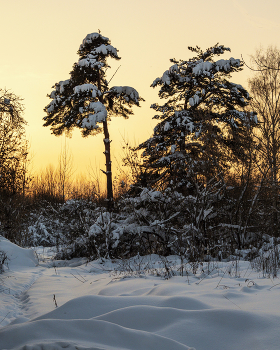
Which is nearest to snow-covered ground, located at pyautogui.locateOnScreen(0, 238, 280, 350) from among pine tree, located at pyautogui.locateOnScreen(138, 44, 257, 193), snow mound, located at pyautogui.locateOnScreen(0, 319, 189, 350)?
snow mound, located at pyautogui.locateOnScreen(0, 319, 189, 350)

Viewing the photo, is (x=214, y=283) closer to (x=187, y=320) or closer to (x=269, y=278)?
(x=269, y=278)

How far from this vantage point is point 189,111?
15.6 metres

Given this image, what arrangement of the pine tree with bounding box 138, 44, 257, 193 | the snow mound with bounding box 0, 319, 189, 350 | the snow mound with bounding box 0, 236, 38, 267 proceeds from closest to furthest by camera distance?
1. the snow mound with bounding box 0, 319, 189, 350
2. the snow mound with bounding box 0, 236, 38, 267
3. the pine tree with bounding box 138, 44, 257, 193

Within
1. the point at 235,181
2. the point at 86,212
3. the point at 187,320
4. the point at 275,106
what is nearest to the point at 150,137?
the point at 235,181

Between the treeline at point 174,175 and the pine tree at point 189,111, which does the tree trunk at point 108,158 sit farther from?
the pine tree at point 189,111

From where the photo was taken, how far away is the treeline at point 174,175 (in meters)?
9.52

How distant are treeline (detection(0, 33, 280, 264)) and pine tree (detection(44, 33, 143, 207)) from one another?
0.06 meters

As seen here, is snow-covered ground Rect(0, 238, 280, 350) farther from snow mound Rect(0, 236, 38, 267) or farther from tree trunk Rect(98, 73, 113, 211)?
tree trunk Rect(98, 73, 113, 211)

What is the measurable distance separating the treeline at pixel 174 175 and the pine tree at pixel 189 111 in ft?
0.17

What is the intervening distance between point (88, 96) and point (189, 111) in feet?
20.0

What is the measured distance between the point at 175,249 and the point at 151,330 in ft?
24.4

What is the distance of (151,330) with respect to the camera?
7.97 ft

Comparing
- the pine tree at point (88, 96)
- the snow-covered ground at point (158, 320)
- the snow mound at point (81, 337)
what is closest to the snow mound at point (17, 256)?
the snow-covered ground at point (158, 320)

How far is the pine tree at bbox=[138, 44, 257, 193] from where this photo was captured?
14.8 metres
